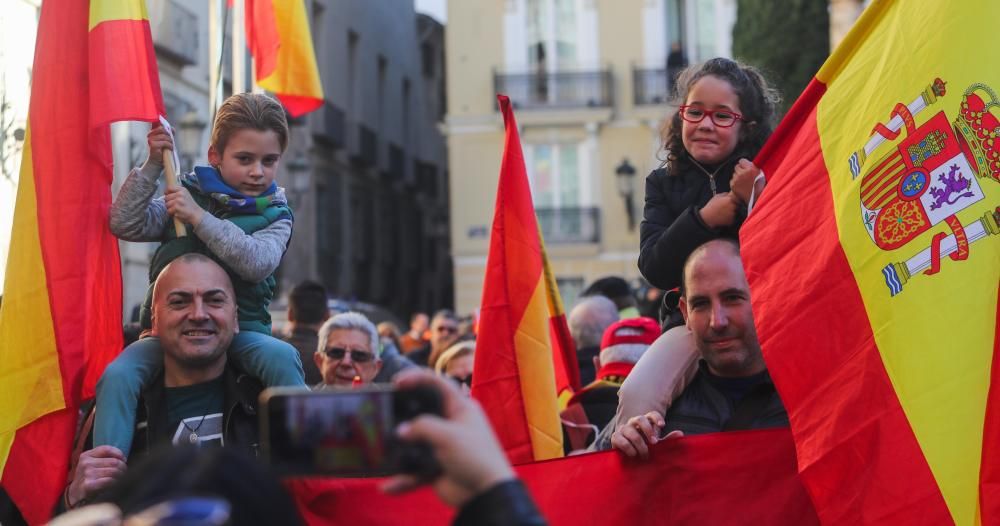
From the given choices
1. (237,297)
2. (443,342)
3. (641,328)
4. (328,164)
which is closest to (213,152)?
(237,297)

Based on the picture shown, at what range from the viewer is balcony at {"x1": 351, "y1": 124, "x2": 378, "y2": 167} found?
1439 inches

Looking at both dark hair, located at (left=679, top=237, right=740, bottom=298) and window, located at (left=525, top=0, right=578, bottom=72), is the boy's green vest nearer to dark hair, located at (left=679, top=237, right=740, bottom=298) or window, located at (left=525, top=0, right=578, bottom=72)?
dark hair, located at (left=679, top=237, right=740, bottom=298)

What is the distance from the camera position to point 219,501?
2.32 m

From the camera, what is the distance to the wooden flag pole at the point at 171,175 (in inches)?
204

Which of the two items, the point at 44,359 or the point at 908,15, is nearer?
the point at 908,15

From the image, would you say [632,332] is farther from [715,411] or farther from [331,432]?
[331,432]

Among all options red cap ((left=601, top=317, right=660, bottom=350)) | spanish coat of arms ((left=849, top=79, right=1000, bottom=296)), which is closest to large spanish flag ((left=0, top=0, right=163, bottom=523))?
spanish coat of arms ((left=849, top=79, right=1000, bottom=296))

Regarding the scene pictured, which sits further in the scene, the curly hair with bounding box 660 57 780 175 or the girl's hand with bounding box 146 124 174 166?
the curly hair with bounding box 660 57 780 175

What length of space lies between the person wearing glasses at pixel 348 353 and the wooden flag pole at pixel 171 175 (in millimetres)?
2995

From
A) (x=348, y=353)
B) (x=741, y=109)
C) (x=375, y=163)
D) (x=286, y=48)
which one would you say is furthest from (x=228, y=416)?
(x=375, y=163)

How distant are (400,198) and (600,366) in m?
34.4

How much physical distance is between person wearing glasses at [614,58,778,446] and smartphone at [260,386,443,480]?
103 inches

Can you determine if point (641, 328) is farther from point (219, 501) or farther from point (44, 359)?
point (219, 501)

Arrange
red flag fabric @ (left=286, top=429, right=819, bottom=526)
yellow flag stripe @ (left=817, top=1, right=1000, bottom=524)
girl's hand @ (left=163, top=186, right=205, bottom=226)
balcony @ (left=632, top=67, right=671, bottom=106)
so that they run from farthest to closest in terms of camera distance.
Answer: balcony @ (left=632, top=67, right=671, bottom=106) → girl's hand @ (left=163, top=186, right=205, bottom=226) → red flag fabric @ (left=286, top=429, right=819, bottom=526) → yellow flag stripe @ (left=817, top=1, right=1000, bottom=524)
